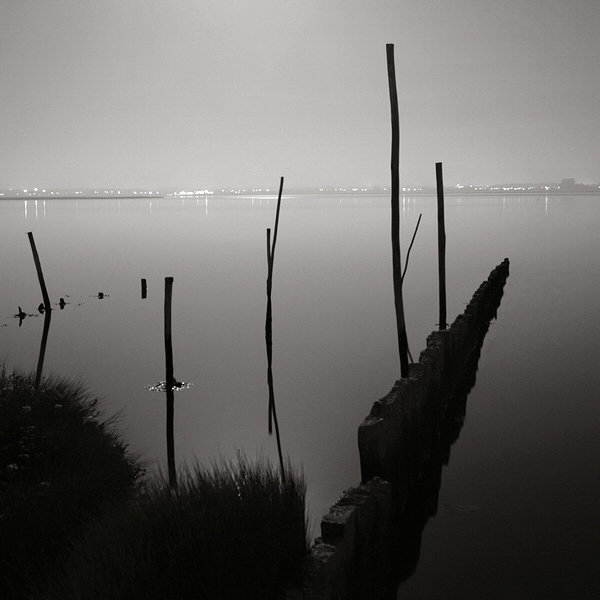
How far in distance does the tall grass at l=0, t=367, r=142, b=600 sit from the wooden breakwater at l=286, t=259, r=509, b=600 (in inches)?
93.8

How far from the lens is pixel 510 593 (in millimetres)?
7402

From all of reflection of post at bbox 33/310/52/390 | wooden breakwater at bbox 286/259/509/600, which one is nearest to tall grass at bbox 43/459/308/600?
wooden breakwater at bbox 286/259/509/600

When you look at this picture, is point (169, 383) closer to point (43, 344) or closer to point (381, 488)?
point (43, 344)

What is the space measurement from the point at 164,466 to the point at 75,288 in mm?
26058

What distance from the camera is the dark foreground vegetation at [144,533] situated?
4.75m

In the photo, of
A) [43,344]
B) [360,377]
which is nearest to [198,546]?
[360,377]

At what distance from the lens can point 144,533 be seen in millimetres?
5215

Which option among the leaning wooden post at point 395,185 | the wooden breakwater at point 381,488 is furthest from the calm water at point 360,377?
the leaning wooden post at point 395,185

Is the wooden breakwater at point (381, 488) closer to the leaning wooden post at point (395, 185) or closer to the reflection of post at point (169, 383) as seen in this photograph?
the leaning wooden post at point (395, 185)

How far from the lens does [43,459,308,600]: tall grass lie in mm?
4684

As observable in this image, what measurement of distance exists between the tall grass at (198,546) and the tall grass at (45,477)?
702 mm

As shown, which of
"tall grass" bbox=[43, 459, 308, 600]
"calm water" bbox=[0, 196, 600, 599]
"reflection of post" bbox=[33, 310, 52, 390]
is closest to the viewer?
"tall grass" bbox=[43, 459, 308, 600]

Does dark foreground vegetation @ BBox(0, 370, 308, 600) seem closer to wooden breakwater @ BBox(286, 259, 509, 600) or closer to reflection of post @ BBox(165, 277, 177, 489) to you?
wooden breakwater @ BBox(286, 259, 509, 600)

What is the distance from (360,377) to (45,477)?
1062cm
